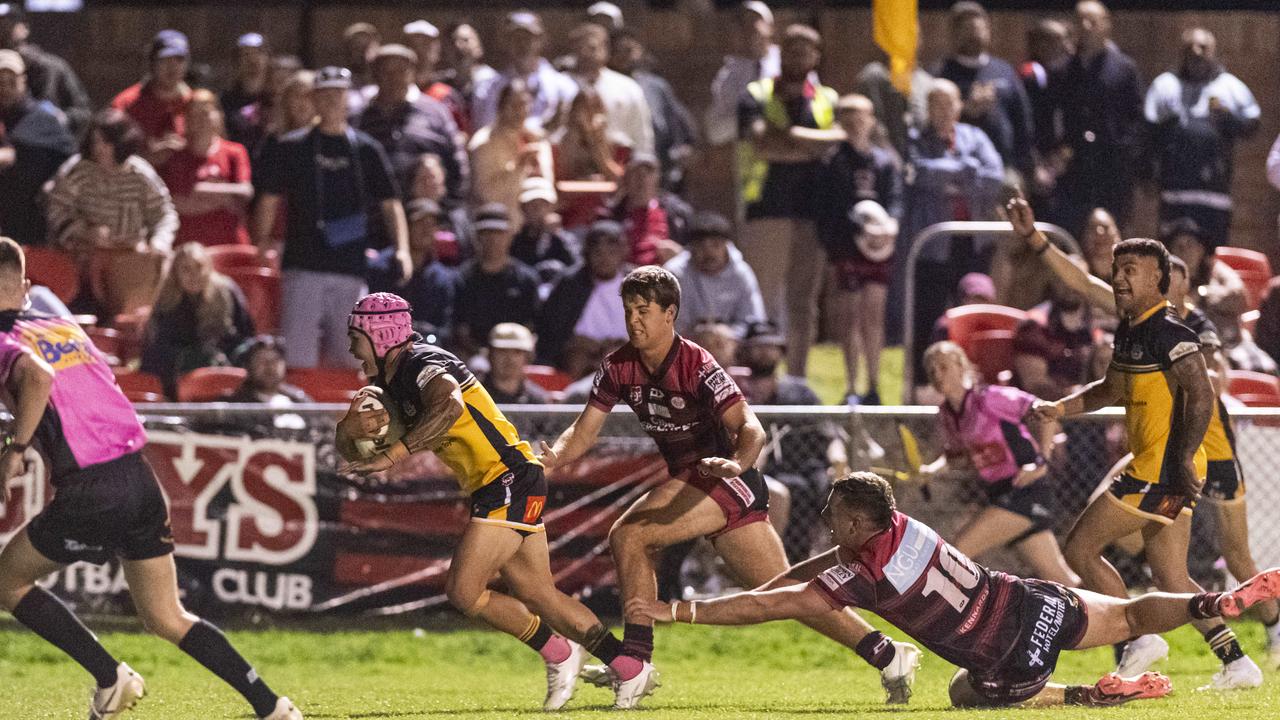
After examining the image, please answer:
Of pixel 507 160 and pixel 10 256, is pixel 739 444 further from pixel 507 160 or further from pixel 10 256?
pixel 507 160

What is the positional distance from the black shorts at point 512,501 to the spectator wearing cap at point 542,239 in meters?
6.12

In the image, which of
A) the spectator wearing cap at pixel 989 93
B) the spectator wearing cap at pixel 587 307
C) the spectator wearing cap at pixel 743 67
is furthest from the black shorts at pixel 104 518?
the spectator wearing cap at pixel 989 93

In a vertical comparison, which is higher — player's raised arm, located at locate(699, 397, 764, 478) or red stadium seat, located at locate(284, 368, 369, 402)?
player's raised arm, located at locate(699, 397, 764, 478)

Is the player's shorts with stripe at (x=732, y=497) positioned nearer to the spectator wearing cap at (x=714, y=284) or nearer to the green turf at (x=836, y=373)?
the spectator wearing cap at (x=714, y=284)

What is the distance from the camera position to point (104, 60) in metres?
18.4

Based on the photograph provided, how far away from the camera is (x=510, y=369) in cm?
1368

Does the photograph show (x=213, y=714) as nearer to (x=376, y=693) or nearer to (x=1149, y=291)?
(x=376, y=693)

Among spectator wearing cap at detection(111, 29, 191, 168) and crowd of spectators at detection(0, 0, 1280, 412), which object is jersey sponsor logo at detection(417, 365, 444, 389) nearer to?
crowd of spectators at detection(0, 0, 1280, 412)

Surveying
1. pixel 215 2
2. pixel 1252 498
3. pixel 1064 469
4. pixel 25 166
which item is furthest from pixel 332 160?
pixel 1252 498

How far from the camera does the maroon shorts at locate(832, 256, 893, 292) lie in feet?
50.8

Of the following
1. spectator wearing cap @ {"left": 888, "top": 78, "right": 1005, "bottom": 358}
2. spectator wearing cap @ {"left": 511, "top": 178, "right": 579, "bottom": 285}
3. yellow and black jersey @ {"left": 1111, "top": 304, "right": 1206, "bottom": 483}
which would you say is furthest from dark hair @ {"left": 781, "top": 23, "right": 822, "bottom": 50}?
yellow and black jersey @ {"left": 1111, "top": 304, "right": 1206, "bottom": 483}

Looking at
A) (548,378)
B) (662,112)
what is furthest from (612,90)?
(548,378)

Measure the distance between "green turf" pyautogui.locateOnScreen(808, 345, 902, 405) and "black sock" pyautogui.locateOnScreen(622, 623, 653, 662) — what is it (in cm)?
701

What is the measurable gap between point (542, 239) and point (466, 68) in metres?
2.06
